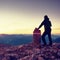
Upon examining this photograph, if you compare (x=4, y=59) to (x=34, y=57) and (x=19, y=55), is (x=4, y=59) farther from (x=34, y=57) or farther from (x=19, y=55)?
(x=34, y=57)

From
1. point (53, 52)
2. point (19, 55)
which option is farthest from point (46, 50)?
point (19, 55)

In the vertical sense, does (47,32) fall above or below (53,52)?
above

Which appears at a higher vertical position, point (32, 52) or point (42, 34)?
point (42, 34)

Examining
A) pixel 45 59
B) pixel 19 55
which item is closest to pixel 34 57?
pixel 45 59

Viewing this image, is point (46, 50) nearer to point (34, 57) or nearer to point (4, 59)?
A: point (34, 57)

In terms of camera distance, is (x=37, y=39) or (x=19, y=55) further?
(x=37, y=39)

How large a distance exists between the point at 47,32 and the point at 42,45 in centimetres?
138

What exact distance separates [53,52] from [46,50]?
0.75m

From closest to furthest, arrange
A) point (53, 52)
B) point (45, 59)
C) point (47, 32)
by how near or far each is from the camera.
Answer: point (45, 59), point (53, 52), point (47, 32)

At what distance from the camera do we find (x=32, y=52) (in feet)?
76.8

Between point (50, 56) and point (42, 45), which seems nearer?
point (50, 56)

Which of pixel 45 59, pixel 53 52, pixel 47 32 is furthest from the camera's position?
pixel 47 32

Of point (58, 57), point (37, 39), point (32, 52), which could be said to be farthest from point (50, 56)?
point (37, 39)

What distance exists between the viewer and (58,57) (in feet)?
71.7
